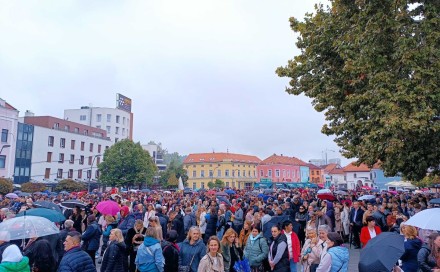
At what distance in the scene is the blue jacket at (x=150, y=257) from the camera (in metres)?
6.47

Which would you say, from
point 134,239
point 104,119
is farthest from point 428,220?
point 104,119

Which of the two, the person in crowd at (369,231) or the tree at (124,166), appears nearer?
the person in crowd at (369,231)

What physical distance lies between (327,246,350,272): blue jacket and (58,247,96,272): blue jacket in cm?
389

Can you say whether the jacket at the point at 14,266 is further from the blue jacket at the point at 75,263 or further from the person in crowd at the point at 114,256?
the person in crowd at the point at 114,256

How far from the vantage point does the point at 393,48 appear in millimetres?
12812

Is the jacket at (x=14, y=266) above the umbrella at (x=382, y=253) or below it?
below

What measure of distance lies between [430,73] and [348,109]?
10.5 ft

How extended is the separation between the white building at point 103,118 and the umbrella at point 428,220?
7559cm

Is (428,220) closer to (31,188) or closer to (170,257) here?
(170,257)

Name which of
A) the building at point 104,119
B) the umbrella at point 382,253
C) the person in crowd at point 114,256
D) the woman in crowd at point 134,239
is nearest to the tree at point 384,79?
the umbrella at point 382,253

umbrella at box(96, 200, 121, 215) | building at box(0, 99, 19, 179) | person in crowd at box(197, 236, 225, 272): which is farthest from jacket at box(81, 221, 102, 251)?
building at box(0, 99, 19, 179)

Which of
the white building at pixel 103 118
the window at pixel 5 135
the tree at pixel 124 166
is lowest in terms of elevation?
the tree at pixel 124 166

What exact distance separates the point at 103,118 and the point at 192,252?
75.9m

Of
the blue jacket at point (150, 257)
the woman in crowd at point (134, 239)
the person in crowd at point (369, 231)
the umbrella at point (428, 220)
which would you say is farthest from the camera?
the person in crowd at point (369, 231)
